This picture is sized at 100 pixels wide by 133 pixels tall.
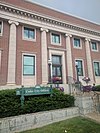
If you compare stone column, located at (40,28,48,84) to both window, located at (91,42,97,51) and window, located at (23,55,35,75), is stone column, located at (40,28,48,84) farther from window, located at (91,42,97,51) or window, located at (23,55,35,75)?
window, located at (91,42,97,51)

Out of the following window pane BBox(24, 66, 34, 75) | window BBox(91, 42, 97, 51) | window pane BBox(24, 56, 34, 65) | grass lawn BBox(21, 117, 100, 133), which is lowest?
grass lawn BBox(21, 117, 100, 133)

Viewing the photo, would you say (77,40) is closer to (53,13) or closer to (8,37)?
(53,13)

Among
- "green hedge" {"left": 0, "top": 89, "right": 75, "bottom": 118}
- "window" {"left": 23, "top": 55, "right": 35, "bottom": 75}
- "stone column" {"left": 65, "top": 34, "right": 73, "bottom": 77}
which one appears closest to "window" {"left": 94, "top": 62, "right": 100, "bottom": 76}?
"stone column" {"left": 65, "top": 34, "right": 73, "bottom": 77}

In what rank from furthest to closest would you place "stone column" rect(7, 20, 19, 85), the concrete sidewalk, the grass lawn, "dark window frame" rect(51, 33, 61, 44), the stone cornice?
"dark window frame" rect(51, 33, 61, 44)
the stone cornice
"stone column" rect(7, 20, 19, 85)
the concrete sidewalk
the grass lawn

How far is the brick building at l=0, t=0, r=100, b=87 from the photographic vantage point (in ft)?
46.1

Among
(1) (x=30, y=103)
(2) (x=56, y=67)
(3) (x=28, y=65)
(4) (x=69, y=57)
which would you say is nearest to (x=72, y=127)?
(1) (x=30, y=103)

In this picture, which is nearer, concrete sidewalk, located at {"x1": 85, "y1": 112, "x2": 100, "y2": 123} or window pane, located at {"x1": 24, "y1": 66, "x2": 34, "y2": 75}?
concrete sidewalk, located at {"x1": 85, "y1": 112, "x2": 100, "y2": 123}

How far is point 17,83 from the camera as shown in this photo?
14.0m

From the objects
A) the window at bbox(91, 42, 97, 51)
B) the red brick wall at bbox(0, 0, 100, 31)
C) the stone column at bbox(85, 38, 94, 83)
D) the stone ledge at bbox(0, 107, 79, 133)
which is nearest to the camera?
the stone ledge at bbox(0, 107, 79, 133)

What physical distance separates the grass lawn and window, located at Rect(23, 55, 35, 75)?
25.6 ft

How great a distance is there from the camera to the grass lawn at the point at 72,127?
279 inches

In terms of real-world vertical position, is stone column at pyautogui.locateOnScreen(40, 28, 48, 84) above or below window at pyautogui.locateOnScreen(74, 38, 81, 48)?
below

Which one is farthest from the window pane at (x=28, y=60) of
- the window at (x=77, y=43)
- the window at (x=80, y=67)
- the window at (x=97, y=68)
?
the window at (x=97, y=68)

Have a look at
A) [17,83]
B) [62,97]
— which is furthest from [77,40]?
[62,97]
